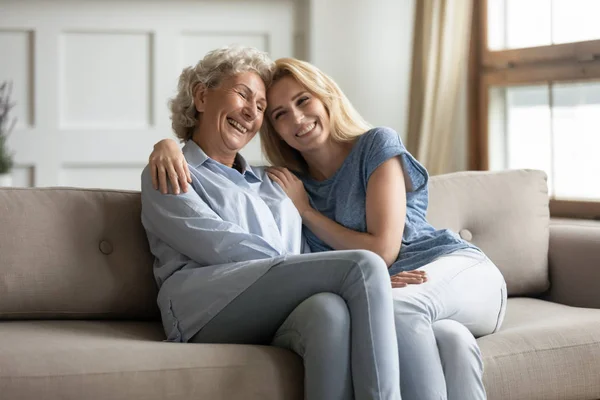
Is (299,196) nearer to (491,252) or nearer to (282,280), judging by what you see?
(282,280)

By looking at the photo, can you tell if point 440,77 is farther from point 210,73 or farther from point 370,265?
point 370,265

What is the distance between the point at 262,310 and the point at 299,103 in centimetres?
67

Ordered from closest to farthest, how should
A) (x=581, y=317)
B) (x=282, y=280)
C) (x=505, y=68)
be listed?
(x=282, y=280) < (x=581, y=317) < (x=505, y=68)

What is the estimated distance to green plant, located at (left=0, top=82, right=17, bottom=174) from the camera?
155 inches

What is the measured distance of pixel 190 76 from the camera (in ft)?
7.75

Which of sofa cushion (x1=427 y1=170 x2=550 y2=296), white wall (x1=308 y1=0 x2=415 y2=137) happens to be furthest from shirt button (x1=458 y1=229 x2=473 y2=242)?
white wall (x1=308 y1=0 x2=415 y2=137)

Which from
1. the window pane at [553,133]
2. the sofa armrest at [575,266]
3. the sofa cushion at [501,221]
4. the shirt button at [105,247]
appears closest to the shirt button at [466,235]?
the sofa cushion at [501,221]

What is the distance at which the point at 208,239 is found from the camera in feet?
6.69

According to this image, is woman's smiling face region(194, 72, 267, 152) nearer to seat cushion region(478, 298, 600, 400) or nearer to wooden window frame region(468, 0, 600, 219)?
seat cushion region(478, 298, 600, 400)

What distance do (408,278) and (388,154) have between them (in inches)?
13.2

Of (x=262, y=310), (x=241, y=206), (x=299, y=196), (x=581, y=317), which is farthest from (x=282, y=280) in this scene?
(x=581, y=317)

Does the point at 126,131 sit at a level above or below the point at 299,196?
above

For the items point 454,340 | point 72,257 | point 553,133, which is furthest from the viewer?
point 553,133

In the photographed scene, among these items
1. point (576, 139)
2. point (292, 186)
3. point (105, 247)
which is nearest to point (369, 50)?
point (576, 139)
